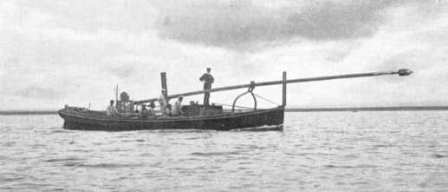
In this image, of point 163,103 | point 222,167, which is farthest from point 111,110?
point 222,167

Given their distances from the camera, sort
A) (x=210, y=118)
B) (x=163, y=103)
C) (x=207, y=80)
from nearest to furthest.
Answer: (x=210, y=118) → (x=207, y=80) → (x=163, y=103)

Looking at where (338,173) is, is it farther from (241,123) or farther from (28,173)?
(241,123)

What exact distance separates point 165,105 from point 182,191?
65.2 ft

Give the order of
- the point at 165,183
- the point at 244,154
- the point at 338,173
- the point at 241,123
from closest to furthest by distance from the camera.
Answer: the point at 165,183 → the point at 338,173 → the point at 244,154 → the point at 241,123

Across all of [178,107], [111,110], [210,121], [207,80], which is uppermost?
[207,80]

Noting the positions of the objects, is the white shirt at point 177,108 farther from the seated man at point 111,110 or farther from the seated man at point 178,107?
the seated man at point 111,110

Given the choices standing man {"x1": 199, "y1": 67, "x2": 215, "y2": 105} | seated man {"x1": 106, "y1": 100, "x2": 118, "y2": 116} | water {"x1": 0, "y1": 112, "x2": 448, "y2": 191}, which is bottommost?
water {"x1": 0, "y1": 112, "x2": 448, "y2": 191}

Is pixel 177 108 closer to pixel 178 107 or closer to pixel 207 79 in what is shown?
pixel 178 107

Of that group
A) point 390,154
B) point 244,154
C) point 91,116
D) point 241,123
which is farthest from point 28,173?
point 91,116

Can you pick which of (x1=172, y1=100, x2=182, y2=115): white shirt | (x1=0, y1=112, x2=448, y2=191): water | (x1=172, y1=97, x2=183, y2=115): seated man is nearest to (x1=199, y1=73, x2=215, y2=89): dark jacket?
(x1=172, y1=97, x2=183, y2=115): seated man

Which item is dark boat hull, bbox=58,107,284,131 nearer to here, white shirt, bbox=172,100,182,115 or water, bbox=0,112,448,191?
white shirt, bbox=172,100,182,115

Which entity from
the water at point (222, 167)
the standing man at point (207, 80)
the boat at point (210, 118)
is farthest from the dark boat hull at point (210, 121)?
the water at point (222, 167)

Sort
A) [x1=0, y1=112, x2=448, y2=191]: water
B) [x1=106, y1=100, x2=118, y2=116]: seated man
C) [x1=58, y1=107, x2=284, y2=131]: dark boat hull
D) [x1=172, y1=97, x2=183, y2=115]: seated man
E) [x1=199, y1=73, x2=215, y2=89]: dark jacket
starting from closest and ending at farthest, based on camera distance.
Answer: [x1=0, y1=112, x2=448, y2=191]: water < [x1=58, y1=107, x2=284, y2=131]: dark boat hull < [x1=172, y1=97, x2=183, y2=115]: seated man < [x1=199, y1=73, x2=215, y2=89]: dark jacket < [x1=106, y1=100, x2=118, y2=116]: seated man

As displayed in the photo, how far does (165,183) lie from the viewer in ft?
43.3
